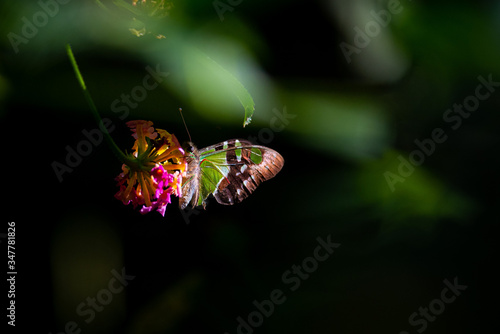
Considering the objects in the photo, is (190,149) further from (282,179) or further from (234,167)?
(282,179)

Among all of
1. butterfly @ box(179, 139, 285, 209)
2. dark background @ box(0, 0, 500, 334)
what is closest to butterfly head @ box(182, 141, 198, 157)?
butterfly @ box(179, 139, 285, 209)

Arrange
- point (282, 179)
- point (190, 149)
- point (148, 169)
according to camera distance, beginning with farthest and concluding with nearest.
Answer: point (282, 179)
point (190, 149)
point (148, 169)

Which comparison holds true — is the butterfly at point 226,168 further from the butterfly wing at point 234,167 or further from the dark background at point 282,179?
the dark background at point 282,179

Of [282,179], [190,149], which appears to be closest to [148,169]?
[190,149]

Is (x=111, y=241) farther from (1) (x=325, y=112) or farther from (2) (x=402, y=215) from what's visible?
(2) (x=402, y=215)

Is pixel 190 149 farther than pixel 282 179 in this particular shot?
No

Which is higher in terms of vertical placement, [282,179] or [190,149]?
[190,149]

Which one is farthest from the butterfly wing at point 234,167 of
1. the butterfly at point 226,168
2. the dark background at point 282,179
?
the dark background at point 282,179

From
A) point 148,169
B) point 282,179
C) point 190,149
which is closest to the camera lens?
point 148,169
